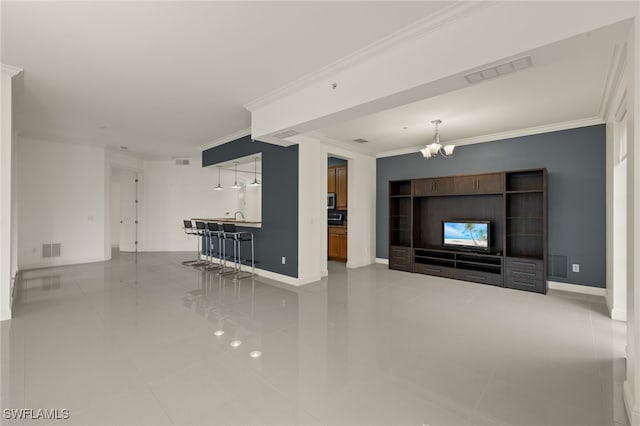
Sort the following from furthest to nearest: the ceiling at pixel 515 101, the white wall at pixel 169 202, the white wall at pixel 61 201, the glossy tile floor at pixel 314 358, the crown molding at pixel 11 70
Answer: the white wall at pixel 169 202, the white wall at pixel 61 201, the crown molding at pixel 11 70, the ceiling at pixel 515 101, the glossy tile floor at pixel 314 358

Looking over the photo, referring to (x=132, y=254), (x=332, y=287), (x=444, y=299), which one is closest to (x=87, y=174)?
(x=132, y=254)

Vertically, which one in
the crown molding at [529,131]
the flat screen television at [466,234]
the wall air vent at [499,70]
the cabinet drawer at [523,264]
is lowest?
the cabinet drawer at [523,264]

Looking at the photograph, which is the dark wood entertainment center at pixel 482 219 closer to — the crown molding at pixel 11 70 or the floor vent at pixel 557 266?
the floor vent at pixel 557 266

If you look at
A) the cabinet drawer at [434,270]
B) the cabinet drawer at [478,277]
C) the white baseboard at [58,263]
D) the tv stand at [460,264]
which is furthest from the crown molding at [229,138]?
the cabinet drawer at [478,277]

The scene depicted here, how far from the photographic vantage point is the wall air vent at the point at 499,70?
2242 mm

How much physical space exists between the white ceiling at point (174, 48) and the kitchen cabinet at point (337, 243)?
12.9 ft

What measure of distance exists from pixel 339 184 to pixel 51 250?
682 cm

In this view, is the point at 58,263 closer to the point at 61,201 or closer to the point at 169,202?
the point at 61,201

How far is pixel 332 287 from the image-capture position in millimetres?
5066

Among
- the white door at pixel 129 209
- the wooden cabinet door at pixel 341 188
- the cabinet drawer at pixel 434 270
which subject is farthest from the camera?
the white door at pixel 129 209

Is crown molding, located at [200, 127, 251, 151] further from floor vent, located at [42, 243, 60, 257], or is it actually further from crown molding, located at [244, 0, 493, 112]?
floor vent, located at [42, 243, 60, 257]

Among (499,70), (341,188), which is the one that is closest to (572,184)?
(499,70)

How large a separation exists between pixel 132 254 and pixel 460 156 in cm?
897

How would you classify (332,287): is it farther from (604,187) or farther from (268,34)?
(604,187)
